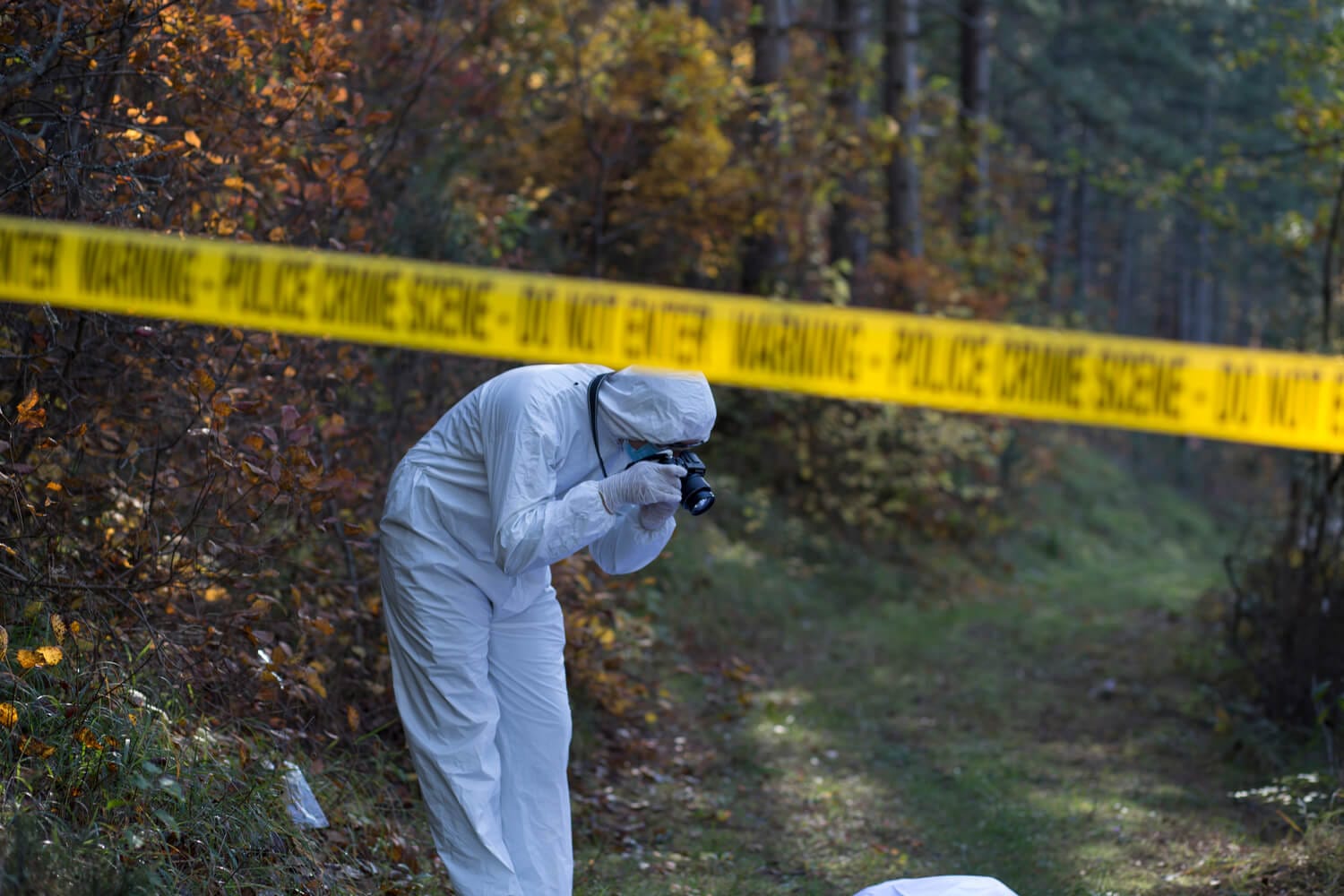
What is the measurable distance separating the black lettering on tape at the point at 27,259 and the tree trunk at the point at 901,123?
11719 mm

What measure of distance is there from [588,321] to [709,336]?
0.35 meters

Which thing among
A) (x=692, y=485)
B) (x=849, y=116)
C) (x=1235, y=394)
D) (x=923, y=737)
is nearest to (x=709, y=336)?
(x=692, y=485)

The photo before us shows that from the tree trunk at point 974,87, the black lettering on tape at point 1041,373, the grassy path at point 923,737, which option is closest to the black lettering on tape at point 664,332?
the black lettering on tape at point 1041,373

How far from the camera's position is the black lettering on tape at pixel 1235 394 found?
11.7ft

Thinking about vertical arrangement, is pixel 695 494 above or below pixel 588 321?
below

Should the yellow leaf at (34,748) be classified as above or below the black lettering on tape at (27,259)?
below

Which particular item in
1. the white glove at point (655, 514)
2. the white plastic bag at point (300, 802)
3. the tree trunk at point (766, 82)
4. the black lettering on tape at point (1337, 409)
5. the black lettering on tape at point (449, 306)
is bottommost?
the white plastic bag at point (300, 802)

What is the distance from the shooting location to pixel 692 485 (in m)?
3.85

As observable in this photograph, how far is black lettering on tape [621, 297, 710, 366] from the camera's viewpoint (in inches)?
144

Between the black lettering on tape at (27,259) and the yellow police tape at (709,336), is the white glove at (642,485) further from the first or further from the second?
the black lettering on tape at (27,259)

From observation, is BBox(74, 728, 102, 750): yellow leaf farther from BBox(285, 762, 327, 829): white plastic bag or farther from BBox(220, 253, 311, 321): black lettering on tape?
BBox(220, 253, 311, 321): black lettering on tape

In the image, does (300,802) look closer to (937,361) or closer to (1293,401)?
(937,361)

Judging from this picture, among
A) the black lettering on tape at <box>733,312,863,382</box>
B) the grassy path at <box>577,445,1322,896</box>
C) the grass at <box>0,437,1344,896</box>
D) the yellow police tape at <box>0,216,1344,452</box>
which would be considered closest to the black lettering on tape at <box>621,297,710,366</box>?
the yellow police tape at <box>0,216,1344,452</box>

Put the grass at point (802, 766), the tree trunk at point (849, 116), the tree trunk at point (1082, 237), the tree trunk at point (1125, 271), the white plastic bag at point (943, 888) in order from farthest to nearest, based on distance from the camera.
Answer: the tree trunk at point (1125, 271) < the tree trunk at point (1082, 237) < the tree trunk at point (849, 116) < the white plastic bag at point (943, 888) < the grass at point (802, 766)
